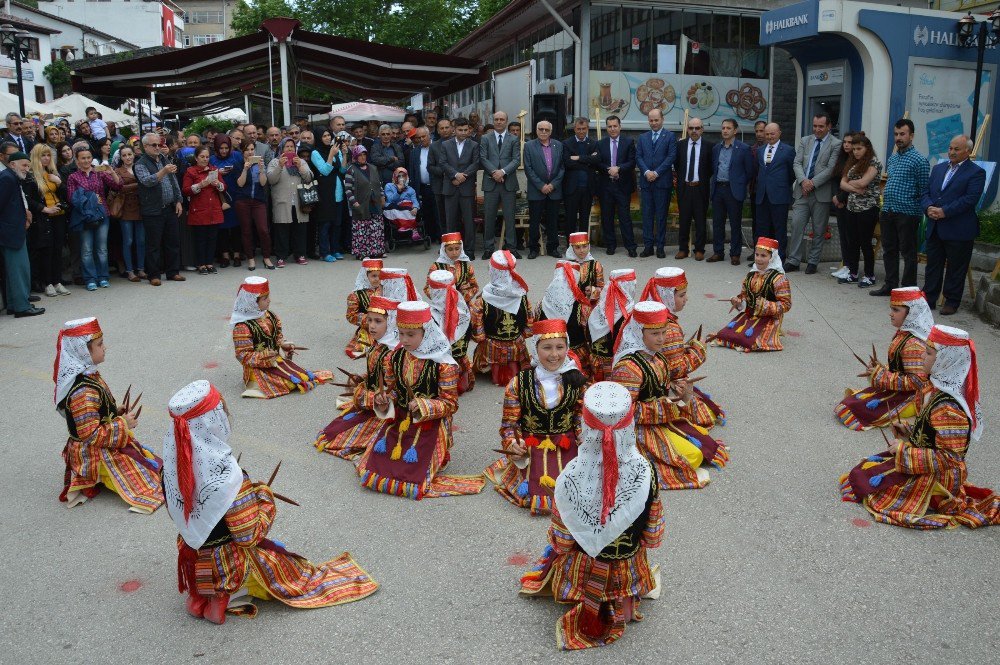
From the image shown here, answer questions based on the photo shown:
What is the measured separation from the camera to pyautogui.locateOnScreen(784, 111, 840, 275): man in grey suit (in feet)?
36.9

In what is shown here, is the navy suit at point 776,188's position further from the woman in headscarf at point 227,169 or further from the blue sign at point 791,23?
the woman in headscarf at point 227,169

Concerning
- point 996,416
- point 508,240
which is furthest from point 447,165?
point 996,416

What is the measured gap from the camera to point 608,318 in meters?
6.93

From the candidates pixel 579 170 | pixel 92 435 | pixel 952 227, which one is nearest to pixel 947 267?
pixel 952 227

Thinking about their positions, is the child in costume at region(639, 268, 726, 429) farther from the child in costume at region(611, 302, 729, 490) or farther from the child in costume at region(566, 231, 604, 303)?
the child in costume at region(566, 231, 604, 303)

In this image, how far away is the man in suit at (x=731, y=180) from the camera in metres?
12.0

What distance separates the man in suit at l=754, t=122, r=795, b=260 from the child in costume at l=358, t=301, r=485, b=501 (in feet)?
25.9

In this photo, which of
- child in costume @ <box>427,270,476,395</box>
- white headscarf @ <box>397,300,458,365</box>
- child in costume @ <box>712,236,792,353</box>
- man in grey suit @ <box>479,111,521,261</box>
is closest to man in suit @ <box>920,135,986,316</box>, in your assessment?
child in costume @ <box>712,236,792,353</box>

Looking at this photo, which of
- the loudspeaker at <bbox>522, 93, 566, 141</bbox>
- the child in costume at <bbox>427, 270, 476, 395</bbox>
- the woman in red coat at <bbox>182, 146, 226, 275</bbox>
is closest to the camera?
the child in costume at <bbox>427, 270, 476, 395</bbox>

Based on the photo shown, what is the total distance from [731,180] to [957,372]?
797 cm

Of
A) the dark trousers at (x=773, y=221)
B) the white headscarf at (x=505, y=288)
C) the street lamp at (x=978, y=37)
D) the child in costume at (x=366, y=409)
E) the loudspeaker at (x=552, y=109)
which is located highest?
the street lamp at (x=978, y=37)

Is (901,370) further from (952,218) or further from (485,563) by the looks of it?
(952,218)

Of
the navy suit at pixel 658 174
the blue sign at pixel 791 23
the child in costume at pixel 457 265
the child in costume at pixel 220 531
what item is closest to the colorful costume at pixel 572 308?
the child in costume at pixel 457 265

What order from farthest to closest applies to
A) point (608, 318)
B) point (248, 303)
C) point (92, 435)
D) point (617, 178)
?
point (617, 178)
point (248, 303)
point (608, 318)
point (92, 435)
